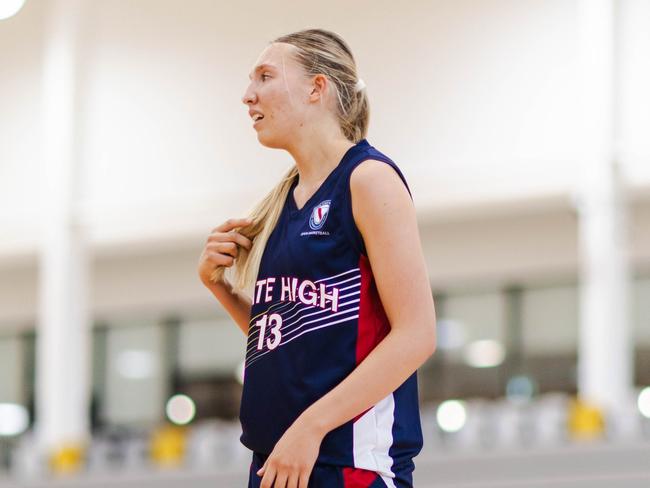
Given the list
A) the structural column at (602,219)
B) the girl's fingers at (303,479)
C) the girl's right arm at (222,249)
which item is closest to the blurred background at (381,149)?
the structural column at (602,219)

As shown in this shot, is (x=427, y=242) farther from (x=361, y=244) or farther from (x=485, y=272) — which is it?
(x=361, y=244)

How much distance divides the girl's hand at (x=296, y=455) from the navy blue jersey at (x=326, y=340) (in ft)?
0.20

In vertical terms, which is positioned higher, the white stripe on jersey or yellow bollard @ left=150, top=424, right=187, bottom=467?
yellow bollard @ left=150, top=424, right=187, bottom=467

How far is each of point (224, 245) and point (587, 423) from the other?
13.5 metres

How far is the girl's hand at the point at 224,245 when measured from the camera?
2.38 m

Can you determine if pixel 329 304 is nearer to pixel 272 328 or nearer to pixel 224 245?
pixel 272 328

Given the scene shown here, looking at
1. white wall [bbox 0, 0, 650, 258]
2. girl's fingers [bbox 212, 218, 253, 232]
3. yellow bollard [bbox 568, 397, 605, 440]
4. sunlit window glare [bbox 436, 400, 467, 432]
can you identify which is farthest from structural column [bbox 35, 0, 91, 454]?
girl's fingers [bbox 212, 218, 253, 232]

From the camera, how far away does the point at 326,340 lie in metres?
2.08

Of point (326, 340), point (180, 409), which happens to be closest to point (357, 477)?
point (326, 340)

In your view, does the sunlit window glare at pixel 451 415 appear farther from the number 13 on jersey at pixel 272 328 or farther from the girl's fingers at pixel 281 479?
the girl's fingers at pixel 281 479

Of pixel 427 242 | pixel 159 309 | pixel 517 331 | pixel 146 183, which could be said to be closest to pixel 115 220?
pixel 146 183

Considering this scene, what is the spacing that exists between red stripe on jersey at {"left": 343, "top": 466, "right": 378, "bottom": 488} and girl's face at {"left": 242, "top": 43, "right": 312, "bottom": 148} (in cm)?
64

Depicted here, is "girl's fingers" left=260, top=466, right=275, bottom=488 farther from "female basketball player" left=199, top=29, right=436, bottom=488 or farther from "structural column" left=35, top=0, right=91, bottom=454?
"structural column" left=35, top=0, right=91, bottom=454

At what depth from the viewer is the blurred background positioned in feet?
55.4
